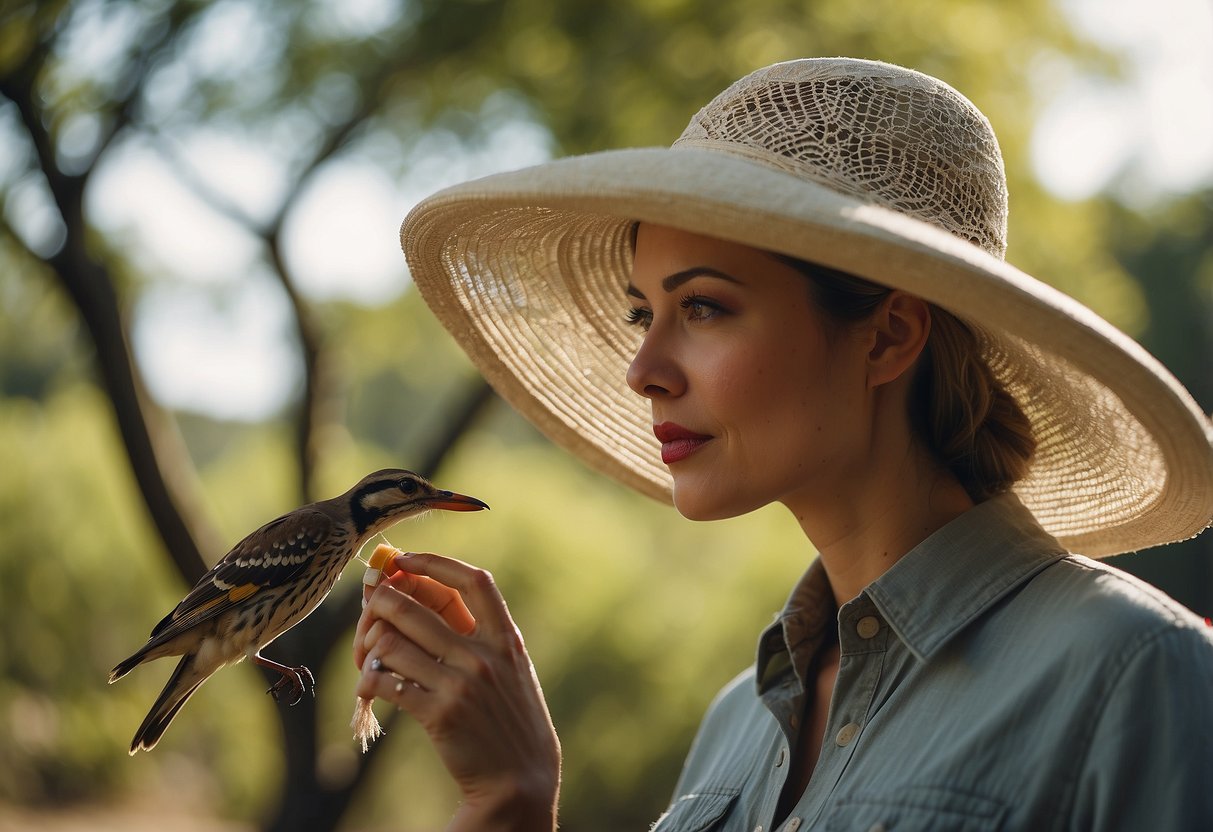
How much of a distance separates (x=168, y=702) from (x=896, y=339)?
1421 millimetres

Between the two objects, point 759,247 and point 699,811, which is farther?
point 699,811

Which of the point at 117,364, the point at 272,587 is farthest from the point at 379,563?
the point at 117,364

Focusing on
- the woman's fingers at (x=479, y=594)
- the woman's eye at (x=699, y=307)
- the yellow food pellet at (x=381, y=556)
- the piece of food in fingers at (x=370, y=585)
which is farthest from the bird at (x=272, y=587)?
the woman's eye at (x=699, y=307)

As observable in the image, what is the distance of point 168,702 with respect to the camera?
2066 millimetres

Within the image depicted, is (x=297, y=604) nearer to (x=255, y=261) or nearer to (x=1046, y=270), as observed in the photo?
(x=255, y=261)

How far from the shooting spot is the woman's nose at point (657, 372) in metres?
1.79

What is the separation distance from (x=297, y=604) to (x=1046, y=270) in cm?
631

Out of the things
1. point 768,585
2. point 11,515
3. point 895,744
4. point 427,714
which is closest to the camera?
point 427,714

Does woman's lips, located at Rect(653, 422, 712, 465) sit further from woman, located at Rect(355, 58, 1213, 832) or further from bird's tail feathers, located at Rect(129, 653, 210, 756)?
bird's tail feathers, located at Rect(129, 653, 210, 756)

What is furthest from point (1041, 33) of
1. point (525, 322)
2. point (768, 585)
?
point (525, 322)

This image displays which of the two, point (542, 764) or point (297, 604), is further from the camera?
point (297, 604)

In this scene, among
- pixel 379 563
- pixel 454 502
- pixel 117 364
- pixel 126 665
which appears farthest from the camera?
pixel 117 364

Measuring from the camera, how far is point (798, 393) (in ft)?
5.80

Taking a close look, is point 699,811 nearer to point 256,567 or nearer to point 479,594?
point 479,594
